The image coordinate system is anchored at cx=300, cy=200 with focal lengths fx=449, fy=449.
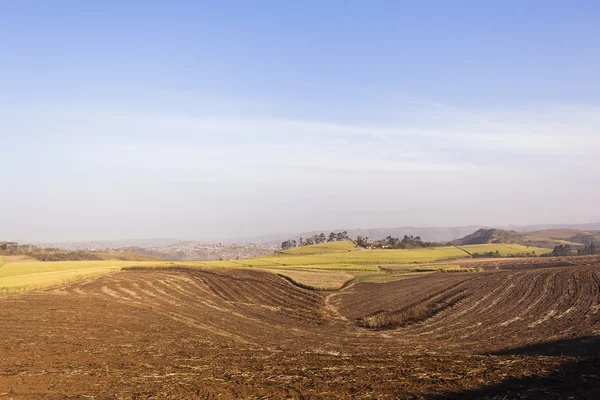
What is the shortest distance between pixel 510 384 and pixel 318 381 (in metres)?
5.52

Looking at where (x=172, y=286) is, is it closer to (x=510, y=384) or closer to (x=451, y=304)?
(x=451, y=304)

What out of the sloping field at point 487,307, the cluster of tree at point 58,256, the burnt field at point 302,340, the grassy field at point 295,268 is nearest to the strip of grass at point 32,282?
the grassy field at point 295,268

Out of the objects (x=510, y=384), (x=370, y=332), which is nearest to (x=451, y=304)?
(x=370, y=332)

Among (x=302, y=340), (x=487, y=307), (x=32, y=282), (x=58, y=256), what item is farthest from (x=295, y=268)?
(x=58, y=256)

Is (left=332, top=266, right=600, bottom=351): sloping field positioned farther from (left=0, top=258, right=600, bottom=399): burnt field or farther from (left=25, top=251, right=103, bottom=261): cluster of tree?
(left=25, top=251, right=103, bottom=261): cluster of tree

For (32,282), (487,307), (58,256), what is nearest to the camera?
(487,307)

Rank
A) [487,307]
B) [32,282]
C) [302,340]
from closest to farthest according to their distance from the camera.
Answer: [302,340], [487,307], [32,282]

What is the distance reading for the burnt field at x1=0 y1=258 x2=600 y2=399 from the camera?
13312 millimetres

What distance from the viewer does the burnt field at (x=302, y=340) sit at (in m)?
13.3

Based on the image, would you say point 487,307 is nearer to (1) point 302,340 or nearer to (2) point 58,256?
(1) point 302,340

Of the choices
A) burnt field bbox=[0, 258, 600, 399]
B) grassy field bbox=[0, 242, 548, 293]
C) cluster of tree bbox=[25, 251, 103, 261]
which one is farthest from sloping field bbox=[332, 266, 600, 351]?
cluster of tree bbox=[25, 251, 103, 261]

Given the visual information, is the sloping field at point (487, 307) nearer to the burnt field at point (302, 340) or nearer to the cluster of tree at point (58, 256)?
the burnt field at point (302, 340)

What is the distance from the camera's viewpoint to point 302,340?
1001 inches

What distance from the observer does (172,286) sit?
48.5m
